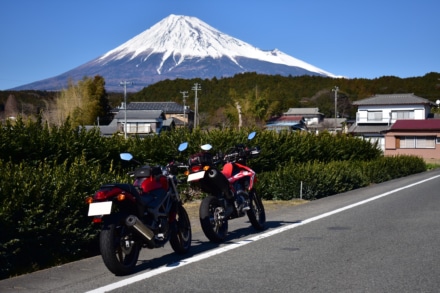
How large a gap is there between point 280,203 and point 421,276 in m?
7.69

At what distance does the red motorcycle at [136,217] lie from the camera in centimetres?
557

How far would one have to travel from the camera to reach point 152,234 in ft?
19.4

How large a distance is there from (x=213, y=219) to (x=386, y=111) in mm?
64949

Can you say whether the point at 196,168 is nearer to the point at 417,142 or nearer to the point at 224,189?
the point at 224,189

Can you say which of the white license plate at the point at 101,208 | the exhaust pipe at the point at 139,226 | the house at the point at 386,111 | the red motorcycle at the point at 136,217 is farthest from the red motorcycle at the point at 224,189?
the house at the point at 386,111

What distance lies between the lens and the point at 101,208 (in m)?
5.54

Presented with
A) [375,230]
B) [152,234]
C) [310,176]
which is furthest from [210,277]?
[310,176]

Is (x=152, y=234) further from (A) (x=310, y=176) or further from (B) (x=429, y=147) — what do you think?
(B) (x=429, y=147)

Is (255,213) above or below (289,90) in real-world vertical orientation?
below

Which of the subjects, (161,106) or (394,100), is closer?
(394,100)

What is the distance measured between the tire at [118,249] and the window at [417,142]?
2203 inches

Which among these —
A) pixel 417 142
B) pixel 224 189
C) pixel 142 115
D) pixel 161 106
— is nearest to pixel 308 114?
pixel 161 106

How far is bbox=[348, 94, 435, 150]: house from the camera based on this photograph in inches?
2655

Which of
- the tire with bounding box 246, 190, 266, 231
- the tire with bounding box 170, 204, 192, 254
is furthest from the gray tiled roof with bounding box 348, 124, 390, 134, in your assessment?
the tire with bounding box 170, 204, 192, 254
